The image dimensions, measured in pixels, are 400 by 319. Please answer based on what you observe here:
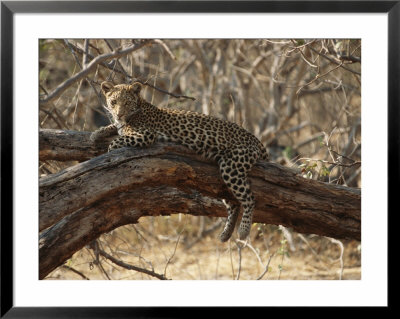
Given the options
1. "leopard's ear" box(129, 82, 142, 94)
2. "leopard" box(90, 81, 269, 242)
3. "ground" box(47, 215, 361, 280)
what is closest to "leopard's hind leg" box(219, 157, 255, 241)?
"leopard" box(90, 81, 269, 242)

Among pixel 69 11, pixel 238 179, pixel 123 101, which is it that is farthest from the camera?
pixel 123 101

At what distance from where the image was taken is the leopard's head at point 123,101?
15.5 ft

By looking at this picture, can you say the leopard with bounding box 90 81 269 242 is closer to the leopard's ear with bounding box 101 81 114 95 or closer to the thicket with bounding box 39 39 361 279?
the leopard's ear with bounding box 101 81 114 95

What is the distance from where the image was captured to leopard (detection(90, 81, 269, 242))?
4387 millimetres

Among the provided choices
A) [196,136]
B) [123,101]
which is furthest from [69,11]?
[196,136]

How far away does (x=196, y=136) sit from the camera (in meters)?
4.49

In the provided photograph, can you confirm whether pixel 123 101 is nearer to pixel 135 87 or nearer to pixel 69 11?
pixel 135 87

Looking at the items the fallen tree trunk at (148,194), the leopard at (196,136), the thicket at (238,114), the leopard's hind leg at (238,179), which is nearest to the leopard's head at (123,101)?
the leopard at (196,136)

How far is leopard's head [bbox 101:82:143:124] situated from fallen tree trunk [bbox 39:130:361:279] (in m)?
0.30

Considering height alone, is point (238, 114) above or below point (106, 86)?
above

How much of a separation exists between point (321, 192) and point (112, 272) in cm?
311

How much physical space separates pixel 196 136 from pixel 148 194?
556mm

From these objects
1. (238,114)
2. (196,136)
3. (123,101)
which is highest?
(238,114)

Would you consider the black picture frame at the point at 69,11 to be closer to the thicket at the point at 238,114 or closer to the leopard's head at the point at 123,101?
the leopard's head at the point at 123,101
